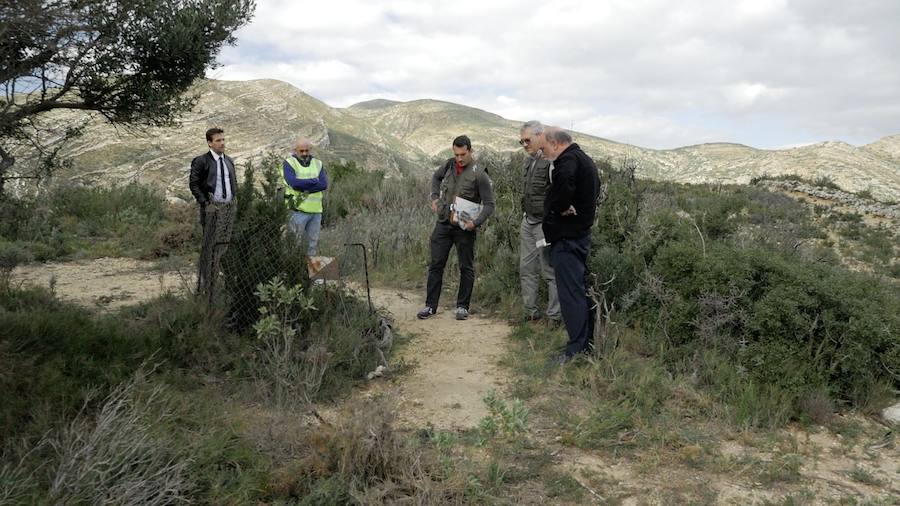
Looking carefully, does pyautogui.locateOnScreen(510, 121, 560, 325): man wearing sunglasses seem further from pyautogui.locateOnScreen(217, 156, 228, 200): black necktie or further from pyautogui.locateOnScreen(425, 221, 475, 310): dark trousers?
pyautogui.locateOnScreen(217, 156, 228, 200): black necktie

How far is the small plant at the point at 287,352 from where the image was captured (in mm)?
3998

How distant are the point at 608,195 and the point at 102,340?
17.3 feet

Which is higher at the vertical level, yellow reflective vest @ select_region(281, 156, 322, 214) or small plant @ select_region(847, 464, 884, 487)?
yellow reflective vest @ select_region(281, 156, 322, 214)

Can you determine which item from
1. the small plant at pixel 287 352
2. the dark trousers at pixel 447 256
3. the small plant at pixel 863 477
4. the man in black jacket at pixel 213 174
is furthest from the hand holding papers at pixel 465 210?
the small plant at pixel 863 477

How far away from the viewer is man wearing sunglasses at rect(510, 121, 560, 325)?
554 cm

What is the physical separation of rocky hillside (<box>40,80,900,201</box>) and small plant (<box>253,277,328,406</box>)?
2523mm

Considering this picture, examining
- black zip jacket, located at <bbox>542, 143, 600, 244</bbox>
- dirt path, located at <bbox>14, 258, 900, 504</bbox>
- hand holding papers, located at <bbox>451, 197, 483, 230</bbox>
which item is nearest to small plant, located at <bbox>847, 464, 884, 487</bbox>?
dirt path, located at <bbox>14, 258, 900, 504</bbox>

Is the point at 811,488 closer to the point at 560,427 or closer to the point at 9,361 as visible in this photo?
the point at 560,427

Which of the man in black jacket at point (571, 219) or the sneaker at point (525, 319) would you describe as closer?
the man in black jacket at point (571, 219)

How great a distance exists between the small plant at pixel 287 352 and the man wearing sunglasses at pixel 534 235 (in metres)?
2.28

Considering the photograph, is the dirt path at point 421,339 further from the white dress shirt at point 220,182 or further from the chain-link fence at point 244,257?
the white dress shirt at point 220,182

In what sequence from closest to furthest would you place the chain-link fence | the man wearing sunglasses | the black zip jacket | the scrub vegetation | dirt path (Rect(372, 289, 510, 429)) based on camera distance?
1. the scrub vegetation
2. dirt path (Rect(372, 289, 510, 429))
3. the black zip jacket
4. the chain-link fence
5. the man wearing sunglasses

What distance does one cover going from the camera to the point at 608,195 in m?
7.02

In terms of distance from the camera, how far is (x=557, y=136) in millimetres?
4859
